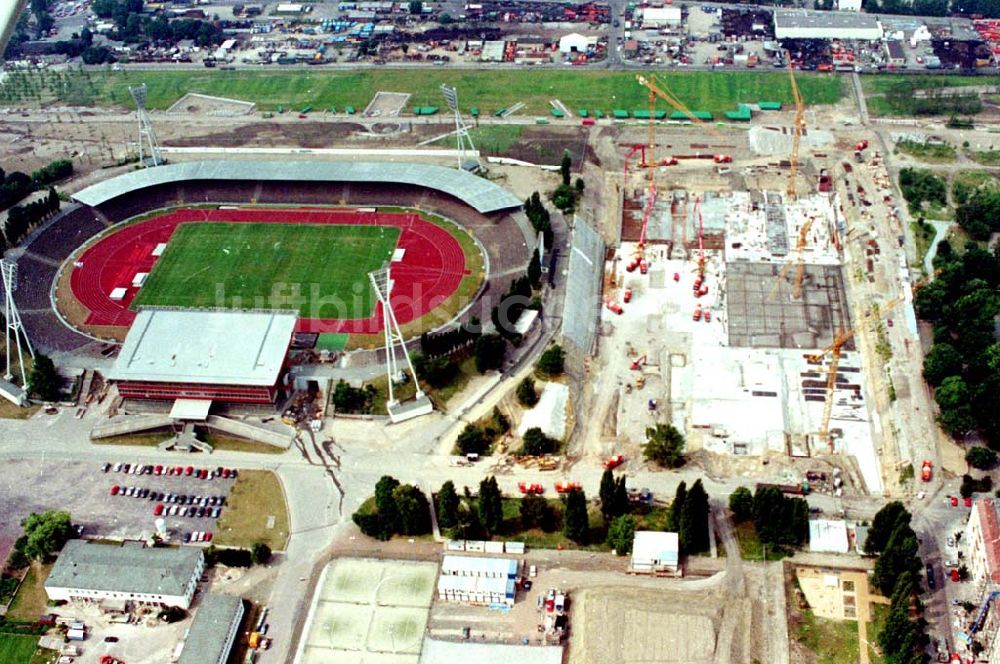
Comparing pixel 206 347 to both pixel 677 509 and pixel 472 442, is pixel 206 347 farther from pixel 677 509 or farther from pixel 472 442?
pixel 677 509

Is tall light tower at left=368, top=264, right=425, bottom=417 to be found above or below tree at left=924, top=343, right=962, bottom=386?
below

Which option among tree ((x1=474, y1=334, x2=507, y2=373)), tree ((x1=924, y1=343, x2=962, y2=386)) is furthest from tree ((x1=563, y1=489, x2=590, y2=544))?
tree ((x1=924, y1=343, x2=962, y2=386))

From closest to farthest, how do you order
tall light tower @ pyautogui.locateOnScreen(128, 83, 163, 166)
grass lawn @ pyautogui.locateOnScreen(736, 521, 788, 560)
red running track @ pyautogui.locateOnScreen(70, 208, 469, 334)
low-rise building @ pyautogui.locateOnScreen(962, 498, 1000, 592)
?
low-rise building @ pyautogui.locateOnScreen(962, 498, 1000, 592)
grass lawn @ pyautogui.locateOnScreen(736, 521, 788, 560)
red running track @ pyautogui.locateOnScreen(70, 208, 469, 334)
tall light tower @ pyautogui.locateOnScreen(128, 83, 163, 166)

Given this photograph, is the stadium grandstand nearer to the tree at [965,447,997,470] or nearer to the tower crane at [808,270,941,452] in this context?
the tower crane at [808,270,941,452]

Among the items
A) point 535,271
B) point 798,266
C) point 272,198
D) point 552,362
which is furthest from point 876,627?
point 272,198

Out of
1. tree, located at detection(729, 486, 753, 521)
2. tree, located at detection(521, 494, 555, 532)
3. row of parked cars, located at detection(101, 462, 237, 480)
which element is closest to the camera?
tree, located at detection(729, 486, 753, 521)
